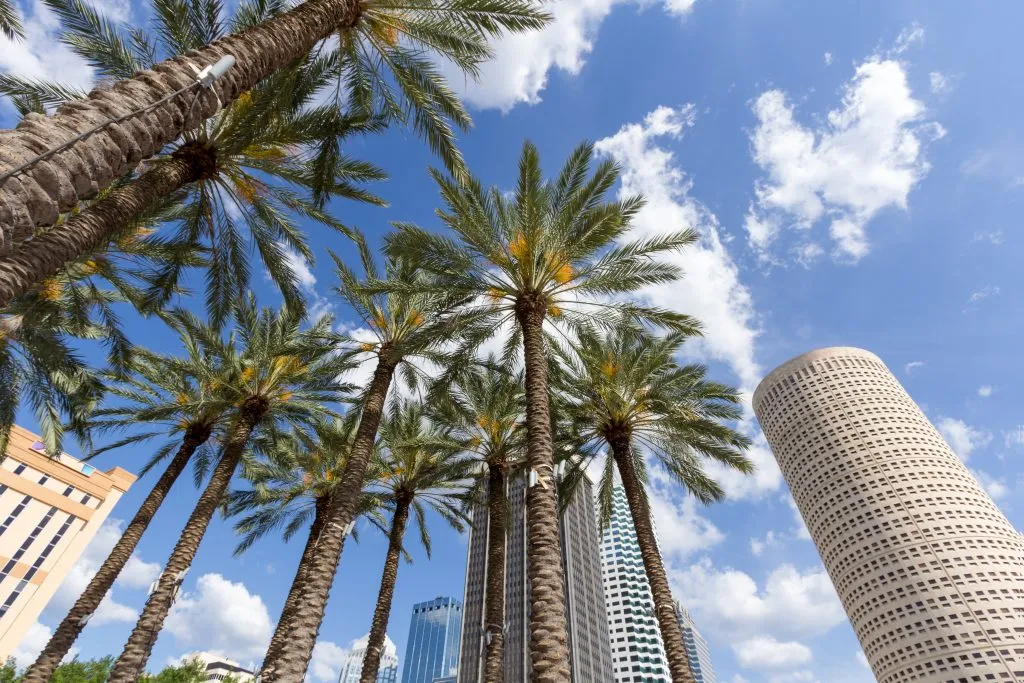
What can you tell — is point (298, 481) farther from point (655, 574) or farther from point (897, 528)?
point (897, 528)

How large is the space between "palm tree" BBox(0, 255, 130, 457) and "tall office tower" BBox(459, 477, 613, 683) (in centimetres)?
9141

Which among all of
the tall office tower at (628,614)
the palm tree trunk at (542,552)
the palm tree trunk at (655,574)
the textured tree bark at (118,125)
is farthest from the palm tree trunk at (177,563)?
the tall office tower at (628,614)

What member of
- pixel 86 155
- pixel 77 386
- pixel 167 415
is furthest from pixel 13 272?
pixel 167 415

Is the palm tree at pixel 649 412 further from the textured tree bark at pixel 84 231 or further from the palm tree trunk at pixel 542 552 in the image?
the textured tree bark at pixel 84 231

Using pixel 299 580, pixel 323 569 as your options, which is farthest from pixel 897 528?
pixel 323 569

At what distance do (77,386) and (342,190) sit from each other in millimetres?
9933

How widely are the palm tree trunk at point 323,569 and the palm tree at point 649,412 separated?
19.5 ft

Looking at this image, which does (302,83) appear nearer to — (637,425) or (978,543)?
(637,425)

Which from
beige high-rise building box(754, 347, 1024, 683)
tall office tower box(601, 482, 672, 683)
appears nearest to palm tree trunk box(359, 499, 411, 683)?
beige high-rise building box(754, 347, 1024, 683)

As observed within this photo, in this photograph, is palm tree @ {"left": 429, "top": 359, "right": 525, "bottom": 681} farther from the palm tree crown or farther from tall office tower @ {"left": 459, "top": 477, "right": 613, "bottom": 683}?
tall office tower @ {"left": 459, "top": 477, "right": 613, "bottom": 683}

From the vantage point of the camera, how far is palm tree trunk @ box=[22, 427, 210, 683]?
1323 centimetres

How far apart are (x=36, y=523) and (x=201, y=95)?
6376cm

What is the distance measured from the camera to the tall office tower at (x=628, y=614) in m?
143

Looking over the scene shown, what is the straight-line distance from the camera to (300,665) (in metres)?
10.5
